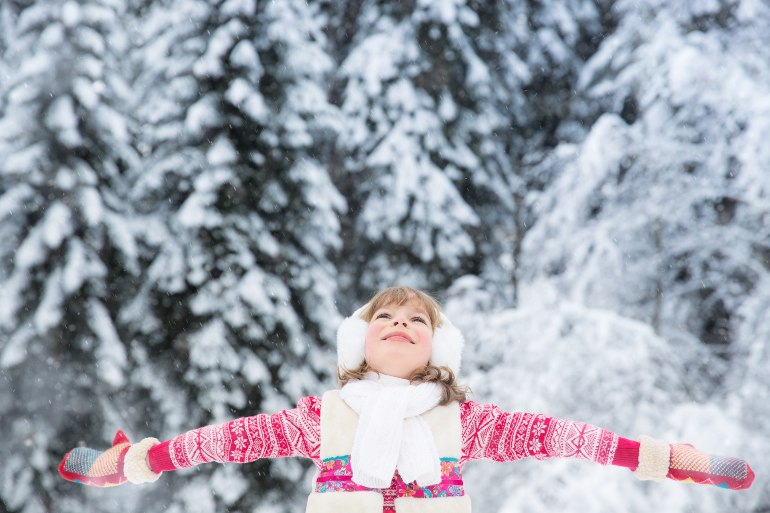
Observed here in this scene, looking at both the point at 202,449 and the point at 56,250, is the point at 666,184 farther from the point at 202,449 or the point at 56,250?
the point at 202,449

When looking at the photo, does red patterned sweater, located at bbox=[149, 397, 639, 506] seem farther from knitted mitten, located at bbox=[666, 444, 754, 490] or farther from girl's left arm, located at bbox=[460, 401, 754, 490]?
knitted mitten, located at bbox=[666, 444, 754, 490]

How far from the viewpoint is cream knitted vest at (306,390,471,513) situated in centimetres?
302

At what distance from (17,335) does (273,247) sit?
7.92ft

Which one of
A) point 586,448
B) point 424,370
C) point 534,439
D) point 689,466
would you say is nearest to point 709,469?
point 689,466

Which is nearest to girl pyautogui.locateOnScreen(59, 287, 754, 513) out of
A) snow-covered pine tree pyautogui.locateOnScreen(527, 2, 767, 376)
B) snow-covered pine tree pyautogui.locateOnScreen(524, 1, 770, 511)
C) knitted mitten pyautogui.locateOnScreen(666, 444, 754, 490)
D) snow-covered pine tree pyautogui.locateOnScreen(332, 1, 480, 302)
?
knitted mitten pyautogui.locateOnScreen(666, 444, 754, 490)

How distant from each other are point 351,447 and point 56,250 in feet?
19.3

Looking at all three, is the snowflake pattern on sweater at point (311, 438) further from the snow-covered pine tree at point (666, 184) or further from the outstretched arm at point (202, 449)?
the snow-covered pine tree at point (666, 184)

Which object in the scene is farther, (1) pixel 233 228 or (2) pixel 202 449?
(1) pixel 233 228

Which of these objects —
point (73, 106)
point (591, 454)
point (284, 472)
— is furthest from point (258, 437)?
point (73, 106)

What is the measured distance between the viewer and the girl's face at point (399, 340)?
129 inches

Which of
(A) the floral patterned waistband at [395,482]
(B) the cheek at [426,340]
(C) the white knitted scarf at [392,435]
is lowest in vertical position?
(A) the floral patterned waistband at [395,482]

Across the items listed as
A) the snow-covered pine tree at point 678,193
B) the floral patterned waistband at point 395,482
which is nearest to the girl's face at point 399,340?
the floral patterned waistband at point 395,482

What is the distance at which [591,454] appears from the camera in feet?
10.2

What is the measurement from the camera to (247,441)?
3242 millimetres
